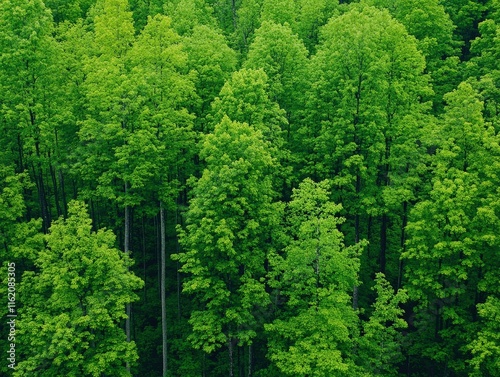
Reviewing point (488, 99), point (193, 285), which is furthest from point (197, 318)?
point (488, 99)

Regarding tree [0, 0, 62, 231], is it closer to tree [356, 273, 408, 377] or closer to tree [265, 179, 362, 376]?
tree [265, 179, 362, 376]

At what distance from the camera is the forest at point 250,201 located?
29531 mm

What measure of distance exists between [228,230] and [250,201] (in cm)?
281

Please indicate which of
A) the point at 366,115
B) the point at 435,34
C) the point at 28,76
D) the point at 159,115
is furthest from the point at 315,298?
the point at 435,34

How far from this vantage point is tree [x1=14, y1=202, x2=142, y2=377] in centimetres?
2792

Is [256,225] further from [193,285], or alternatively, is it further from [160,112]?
[160,112]

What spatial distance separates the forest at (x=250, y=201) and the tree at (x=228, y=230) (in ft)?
0.44

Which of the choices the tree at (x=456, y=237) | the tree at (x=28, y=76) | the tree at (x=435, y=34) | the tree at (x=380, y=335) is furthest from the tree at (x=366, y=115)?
the tree at (x=28, y=76)

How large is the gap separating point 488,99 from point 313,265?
704 inches

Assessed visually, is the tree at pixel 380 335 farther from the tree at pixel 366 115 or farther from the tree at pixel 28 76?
the tree at pixel 28 76

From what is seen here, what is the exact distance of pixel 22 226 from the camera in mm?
32688

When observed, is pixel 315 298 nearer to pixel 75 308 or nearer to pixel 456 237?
pixel 456 237

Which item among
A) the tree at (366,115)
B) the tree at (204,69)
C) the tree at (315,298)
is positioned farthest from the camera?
the tree at (204,69)

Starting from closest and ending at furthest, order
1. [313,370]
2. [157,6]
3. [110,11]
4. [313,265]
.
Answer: [313,370]
[313,265]
[110,11]
[157,6]
